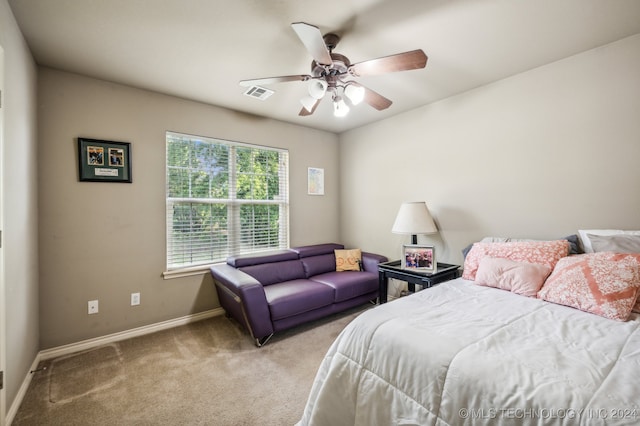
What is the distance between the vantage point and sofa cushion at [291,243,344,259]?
377cm

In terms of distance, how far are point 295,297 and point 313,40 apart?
222 centimetres

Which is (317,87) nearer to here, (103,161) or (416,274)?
(416,274)

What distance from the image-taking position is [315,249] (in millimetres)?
3904

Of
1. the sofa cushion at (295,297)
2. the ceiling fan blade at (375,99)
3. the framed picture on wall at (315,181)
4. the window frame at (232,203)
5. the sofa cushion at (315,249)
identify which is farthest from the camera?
the framed picture on wall at (315,181)

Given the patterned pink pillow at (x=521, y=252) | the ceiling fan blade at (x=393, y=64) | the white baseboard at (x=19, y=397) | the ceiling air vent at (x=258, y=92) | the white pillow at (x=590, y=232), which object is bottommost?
the white baseboard at (x=19, y=397)

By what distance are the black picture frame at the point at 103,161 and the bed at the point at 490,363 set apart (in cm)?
269

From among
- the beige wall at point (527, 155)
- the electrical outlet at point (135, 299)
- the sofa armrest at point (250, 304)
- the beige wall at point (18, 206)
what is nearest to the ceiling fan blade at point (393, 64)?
the beige wall at point (527, 155)

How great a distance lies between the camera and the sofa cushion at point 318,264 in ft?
11.9

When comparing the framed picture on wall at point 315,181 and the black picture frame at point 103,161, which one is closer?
the black picture frame at point 103,161

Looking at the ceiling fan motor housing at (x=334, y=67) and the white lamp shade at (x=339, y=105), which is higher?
the ceiling fan motor housing at (x=334, y=67)

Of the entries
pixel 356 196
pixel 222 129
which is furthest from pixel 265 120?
pixel 356 196

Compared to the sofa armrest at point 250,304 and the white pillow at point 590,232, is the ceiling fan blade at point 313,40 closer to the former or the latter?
the sofa armrest at point 250,304

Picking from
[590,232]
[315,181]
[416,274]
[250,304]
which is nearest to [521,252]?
[590,232]

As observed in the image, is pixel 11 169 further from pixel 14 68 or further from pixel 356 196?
pixel 356 196
